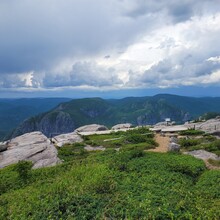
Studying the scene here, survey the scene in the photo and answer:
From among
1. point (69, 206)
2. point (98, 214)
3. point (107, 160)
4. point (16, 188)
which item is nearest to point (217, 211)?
point (98, 214)

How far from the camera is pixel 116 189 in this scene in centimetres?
2148

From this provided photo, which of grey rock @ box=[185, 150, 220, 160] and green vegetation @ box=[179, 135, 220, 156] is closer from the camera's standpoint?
grey rock @ box=[185, 150, 220, 160]

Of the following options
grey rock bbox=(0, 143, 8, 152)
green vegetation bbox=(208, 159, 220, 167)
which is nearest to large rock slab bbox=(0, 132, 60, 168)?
grey rock bbox=(0, 143, 8, 152)

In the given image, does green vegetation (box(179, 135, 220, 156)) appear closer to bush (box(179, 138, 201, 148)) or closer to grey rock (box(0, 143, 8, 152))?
bush (box(179, 138, 201, 148))

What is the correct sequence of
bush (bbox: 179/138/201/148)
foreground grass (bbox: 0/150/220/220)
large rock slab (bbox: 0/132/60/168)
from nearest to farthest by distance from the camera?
foreground grass (bbox: 0/150/220/220)
large rock slab (bbox: 0/132/60/168)
bush (bbox: 179/138/201/148)

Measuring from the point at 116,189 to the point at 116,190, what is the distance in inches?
4.7

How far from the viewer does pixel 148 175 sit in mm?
24578

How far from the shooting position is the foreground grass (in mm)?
17688

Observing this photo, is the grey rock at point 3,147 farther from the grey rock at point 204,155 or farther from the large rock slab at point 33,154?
the grey rock at point 204,155

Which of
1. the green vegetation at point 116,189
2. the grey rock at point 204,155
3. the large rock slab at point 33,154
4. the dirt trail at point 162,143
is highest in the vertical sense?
the green vegetation at point 116,189

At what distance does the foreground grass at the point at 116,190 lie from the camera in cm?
1769

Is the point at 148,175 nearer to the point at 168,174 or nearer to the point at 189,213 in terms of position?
the point at 168,174

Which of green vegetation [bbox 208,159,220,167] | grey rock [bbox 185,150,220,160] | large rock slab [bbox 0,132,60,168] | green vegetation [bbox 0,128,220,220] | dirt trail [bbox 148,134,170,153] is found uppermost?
green vegetation [bbox 0,128,220,220]

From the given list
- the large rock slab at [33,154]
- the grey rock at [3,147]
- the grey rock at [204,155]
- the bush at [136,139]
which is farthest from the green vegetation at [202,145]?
the grey rock at [3,147]
